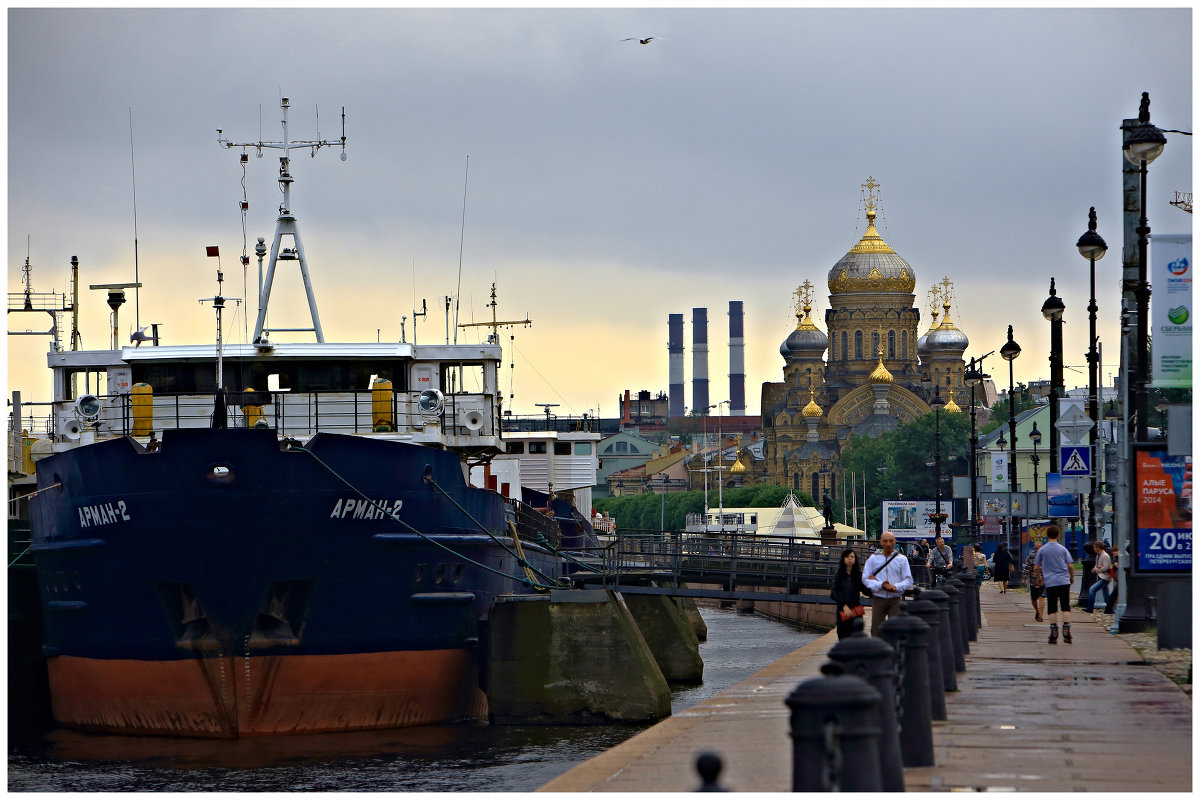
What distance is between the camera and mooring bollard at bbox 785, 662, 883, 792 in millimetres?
8219

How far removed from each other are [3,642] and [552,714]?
33.8 feet

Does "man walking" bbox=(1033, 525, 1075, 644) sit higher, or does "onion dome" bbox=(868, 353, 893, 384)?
"onion dome" bbox=(868, 353, 893, 384)

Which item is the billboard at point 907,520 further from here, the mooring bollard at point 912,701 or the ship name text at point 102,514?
the mooring bollard at point 912,701

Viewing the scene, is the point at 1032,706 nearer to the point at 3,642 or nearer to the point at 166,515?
the point at 3,642

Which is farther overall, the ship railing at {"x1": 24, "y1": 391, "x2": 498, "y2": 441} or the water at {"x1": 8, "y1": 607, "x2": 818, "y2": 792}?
the ship railing at {"x1": 24, "y1": 391, "x2": 498, "y2": 441}

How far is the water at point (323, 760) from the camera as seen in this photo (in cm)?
2020

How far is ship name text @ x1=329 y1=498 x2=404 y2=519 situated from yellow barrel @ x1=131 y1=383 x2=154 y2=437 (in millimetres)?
4176

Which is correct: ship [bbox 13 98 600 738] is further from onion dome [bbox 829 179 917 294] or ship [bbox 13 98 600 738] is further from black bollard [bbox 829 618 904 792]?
onion dome [bbox 829 179 917 294]

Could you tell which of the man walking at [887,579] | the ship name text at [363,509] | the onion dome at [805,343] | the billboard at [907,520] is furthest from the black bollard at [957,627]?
the onion dome at [805,343]

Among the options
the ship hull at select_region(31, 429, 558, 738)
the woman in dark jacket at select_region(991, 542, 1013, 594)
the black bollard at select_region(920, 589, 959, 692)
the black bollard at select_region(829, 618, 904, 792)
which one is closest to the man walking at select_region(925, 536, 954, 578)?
the woman in dark jacket at select_region(991, 542, 1013, 594)

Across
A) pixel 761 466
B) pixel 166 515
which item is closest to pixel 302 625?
pixel 166 515

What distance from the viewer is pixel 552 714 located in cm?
2517

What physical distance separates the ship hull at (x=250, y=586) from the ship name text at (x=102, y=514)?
0.03m

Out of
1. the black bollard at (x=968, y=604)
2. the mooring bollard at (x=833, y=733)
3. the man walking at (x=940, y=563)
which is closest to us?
the mooring bollard at (x=833, y=733)
